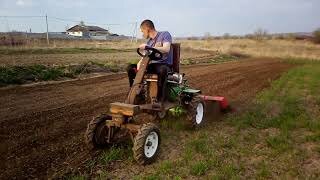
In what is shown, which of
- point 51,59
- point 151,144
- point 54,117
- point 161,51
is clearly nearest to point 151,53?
point 161,51

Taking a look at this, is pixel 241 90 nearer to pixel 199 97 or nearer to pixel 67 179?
pixel 199 97

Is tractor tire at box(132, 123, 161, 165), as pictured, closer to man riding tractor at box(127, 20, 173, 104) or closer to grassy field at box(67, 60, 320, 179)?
grassy field at box(67, 60, 320, 179)

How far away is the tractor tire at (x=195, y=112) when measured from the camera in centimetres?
742

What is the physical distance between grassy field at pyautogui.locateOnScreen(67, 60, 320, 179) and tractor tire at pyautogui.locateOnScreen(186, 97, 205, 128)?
192mm

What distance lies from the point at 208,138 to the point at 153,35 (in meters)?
2.03

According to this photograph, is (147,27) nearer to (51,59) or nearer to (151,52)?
(151,52)

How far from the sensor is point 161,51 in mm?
6684

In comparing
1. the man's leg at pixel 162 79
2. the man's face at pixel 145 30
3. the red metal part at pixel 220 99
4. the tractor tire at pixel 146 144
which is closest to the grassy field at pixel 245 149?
the tractor tire at pixel 146 144

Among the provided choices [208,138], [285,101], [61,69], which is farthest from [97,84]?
[208,138]

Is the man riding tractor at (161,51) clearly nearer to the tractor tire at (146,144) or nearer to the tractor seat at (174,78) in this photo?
the tractor seat at (174,78)

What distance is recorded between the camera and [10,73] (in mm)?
12914

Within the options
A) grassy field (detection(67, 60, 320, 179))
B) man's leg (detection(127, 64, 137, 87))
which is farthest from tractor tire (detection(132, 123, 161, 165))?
man's leg (detection(127, 64, 137, 87))

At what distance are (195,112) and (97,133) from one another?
211 cm

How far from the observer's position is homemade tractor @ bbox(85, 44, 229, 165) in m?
5.71
